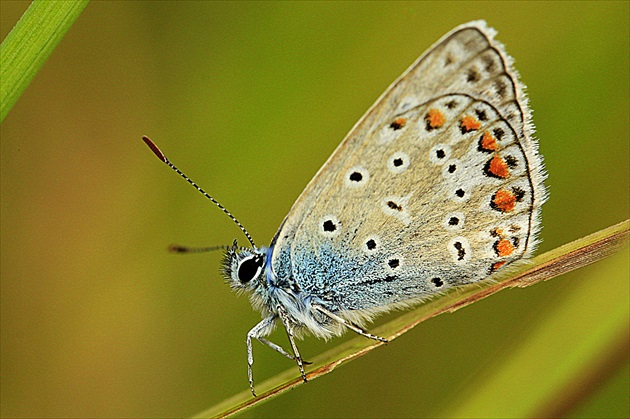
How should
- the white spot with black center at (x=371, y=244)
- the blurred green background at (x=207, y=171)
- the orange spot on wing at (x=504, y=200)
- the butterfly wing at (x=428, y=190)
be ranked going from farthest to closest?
the blurred green background at (x=207, y=171) → the white spot with black center at (x=371, y=244) → the orange spot on wing at (x=504, y=200) → the butterfly wing at (x=428, y=190)

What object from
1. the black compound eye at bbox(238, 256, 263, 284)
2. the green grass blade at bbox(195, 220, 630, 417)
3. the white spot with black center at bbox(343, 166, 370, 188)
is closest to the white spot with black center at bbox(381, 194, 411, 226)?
the white spot with black center at bbox(343, 166, 370, 188)

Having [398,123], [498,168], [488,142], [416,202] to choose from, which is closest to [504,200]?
[498,168]

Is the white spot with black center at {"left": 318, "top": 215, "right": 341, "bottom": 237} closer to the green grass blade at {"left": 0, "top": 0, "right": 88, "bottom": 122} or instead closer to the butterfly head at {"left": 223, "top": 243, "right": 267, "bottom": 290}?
the butterfly head at {"left": 223, "top": 243, "right": 267, "bottom": 290}

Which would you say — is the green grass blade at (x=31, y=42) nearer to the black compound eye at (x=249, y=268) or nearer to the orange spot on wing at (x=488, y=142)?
the black compound eye at (x=249, y=268)

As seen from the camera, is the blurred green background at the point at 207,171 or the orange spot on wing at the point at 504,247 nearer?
the orange spot on wing at the point at 504,247

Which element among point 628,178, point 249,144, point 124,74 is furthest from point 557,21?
point 124,74

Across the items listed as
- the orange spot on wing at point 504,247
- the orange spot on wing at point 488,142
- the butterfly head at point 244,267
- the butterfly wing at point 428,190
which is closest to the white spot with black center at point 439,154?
the butterfly wing at point 428,190
